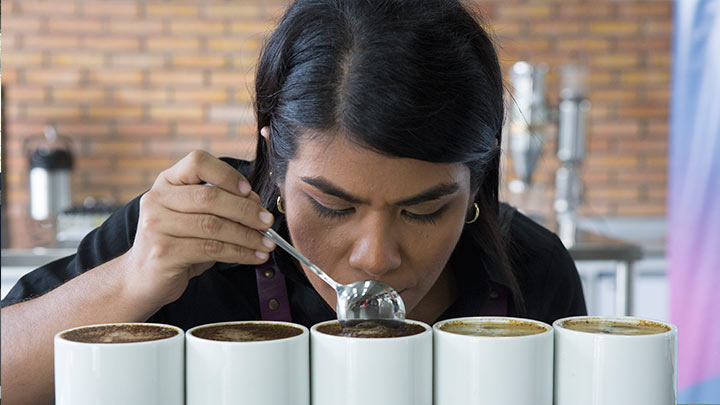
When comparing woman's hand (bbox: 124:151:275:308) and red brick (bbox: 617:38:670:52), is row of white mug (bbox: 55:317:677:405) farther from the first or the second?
red brick (bbox: 617:38:670:52)

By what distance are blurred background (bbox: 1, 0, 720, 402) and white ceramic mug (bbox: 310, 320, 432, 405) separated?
2.83 m

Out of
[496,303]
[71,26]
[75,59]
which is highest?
[71,26]

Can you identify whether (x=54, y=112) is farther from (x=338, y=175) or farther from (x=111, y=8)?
(x=338, y=175)

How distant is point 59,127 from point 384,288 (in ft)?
10.1

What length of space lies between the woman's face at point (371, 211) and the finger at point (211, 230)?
62mm

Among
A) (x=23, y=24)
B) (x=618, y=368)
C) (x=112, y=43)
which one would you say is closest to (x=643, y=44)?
(x=112, y=43)

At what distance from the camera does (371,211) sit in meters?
0.83

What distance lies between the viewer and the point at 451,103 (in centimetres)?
84

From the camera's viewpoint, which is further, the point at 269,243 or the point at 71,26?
the point at 71,26

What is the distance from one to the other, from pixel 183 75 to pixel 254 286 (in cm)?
260

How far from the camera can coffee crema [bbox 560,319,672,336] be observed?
724 mm

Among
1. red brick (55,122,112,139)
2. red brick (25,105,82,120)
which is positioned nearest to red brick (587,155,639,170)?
red brick (55,122,112,139)

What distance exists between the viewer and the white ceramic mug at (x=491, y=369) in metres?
0.67

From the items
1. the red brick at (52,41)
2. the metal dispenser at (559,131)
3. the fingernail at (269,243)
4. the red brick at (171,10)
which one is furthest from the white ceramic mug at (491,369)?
the red brick at (52,41)
